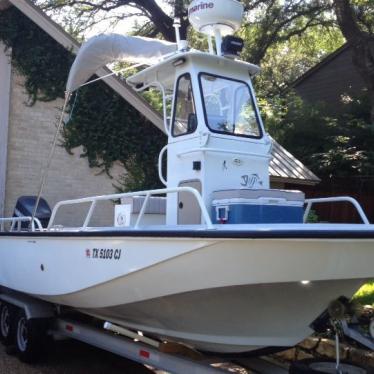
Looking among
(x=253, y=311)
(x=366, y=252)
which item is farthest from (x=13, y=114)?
(x=366, y=252)

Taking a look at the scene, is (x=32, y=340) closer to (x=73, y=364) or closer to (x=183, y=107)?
(x=73, y=364)

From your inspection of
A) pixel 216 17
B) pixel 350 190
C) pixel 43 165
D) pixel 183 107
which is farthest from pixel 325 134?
pixel 183 107

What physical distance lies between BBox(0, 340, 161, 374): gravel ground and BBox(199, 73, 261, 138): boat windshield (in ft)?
9.24

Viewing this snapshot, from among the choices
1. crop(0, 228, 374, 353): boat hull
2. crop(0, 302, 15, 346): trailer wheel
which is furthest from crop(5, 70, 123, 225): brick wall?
crop(0, 228, 374, 353): boat hull

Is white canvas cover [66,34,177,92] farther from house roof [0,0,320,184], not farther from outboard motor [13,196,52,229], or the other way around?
house roof [0,0,320,184]

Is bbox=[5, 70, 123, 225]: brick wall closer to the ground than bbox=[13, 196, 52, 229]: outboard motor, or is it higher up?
higher up

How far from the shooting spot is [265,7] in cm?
1914

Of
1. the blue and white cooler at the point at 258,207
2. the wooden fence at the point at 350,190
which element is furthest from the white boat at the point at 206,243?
the wooden fence at the point at 350,190

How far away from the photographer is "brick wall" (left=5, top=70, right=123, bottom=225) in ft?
35.0

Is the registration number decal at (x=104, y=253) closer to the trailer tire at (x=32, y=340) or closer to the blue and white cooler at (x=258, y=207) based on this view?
the blue and white cooler at (x=258, y=207)

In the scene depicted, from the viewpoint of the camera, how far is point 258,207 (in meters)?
4.66

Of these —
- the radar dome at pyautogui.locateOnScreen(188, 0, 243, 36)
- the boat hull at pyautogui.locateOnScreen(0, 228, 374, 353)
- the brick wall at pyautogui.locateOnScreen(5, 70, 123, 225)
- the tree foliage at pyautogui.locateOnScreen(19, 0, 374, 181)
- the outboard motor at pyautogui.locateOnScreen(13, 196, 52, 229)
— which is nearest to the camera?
the boat hull at pyautogui.locateOnScreen(0, 228, 374, 353)

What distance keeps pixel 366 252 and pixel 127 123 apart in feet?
27.2

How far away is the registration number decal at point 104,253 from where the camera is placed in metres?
4.65
